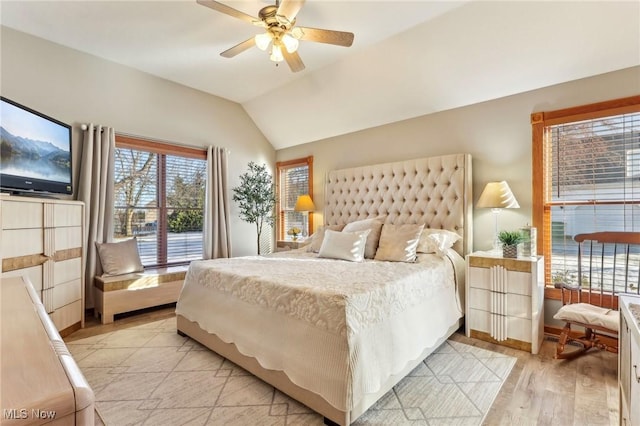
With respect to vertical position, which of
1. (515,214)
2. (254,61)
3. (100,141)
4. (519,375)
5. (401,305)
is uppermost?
(254,61)

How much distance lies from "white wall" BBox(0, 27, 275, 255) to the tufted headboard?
1.72m

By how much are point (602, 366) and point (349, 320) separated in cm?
223

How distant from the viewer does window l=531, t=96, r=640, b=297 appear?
266cm

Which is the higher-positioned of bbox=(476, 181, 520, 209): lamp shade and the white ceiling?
the white ceiling

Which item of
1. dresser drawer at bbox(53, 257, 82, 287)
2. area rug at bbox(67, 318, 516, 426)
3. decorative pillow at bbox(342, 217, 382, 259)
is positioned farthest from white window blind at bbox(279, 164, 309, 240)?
dresser drawer at bbox(53, 257, 82, 287)

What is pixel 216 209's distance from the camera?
478cm

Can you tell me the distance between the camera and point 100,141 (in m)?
3.72

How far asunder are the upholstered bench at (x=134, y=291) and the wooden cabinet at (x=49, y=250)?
215 mm

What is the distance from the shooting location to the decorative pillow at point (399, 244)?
3.05 metres

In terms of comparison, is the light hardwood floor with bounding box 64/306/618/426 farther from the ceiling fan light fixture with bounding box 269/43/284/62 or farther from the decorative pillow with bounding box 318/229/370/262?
the ceiling fan light fixture with bounding box 269/43/284/62

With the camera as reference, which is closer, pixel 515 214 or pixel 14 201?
pixel 14 201

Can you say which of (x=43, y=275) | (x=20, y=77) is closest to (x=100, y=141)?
(x=20, y=77)

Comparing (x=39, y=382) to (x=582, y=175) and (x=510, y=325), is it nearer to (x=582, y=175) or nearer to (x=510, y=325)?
(x=510, y=325)

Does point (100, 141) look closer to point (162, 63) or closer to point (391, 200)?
point (162, 63)
